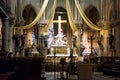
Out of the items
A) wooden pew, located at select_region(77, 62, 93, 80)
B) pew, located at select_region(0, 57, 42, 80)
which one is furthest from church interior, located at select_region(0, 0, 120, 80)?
wooden pew, located at select_region(77, 62, 93, 80)

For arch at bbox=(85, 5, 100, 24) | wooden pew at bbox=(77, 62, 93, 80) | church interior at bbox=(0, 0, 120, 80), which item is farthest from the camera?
arch at bbox=(85, 5, 100, 24)

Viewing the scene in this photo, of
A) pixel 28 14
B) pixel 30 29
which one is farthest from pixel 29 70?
pixel 28 14

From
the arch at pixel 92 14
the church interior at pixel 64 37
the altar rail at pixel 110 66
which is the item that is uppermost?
the arch at pixel 92 14

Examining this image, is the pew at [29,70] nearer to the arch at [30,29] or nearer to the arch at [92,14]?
the arch at [30,29]

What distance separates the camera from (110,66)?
23188 mm

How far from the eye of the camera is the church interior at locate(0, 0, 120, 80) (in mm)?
23797

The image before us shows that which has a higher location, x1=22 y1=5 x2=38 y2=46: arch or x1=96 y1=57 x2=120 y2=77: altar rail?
x1=22 y1=5 x2=38 y2=46: arch

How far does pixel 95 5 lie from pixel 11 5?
1108cm

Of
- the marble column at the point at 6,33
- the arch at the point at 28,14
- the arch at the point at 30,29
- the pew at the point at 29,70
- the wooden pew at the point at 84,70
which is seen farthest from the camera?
the arch at the point at 28,14

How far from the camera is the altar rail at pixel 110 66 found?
2023 centimetres

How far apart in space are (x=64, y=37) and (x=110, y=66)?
15866 mm

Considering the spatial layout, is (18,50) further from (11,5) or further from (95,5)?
(95,5)

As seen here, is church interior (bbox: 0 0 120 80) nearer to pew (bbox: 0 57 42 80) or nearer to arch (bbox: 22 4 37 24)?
arch (bbox: 22 4 37 24)

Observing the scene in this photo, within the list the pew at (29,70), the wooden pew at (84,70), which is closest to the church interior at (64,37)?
the pew at (29,70)
